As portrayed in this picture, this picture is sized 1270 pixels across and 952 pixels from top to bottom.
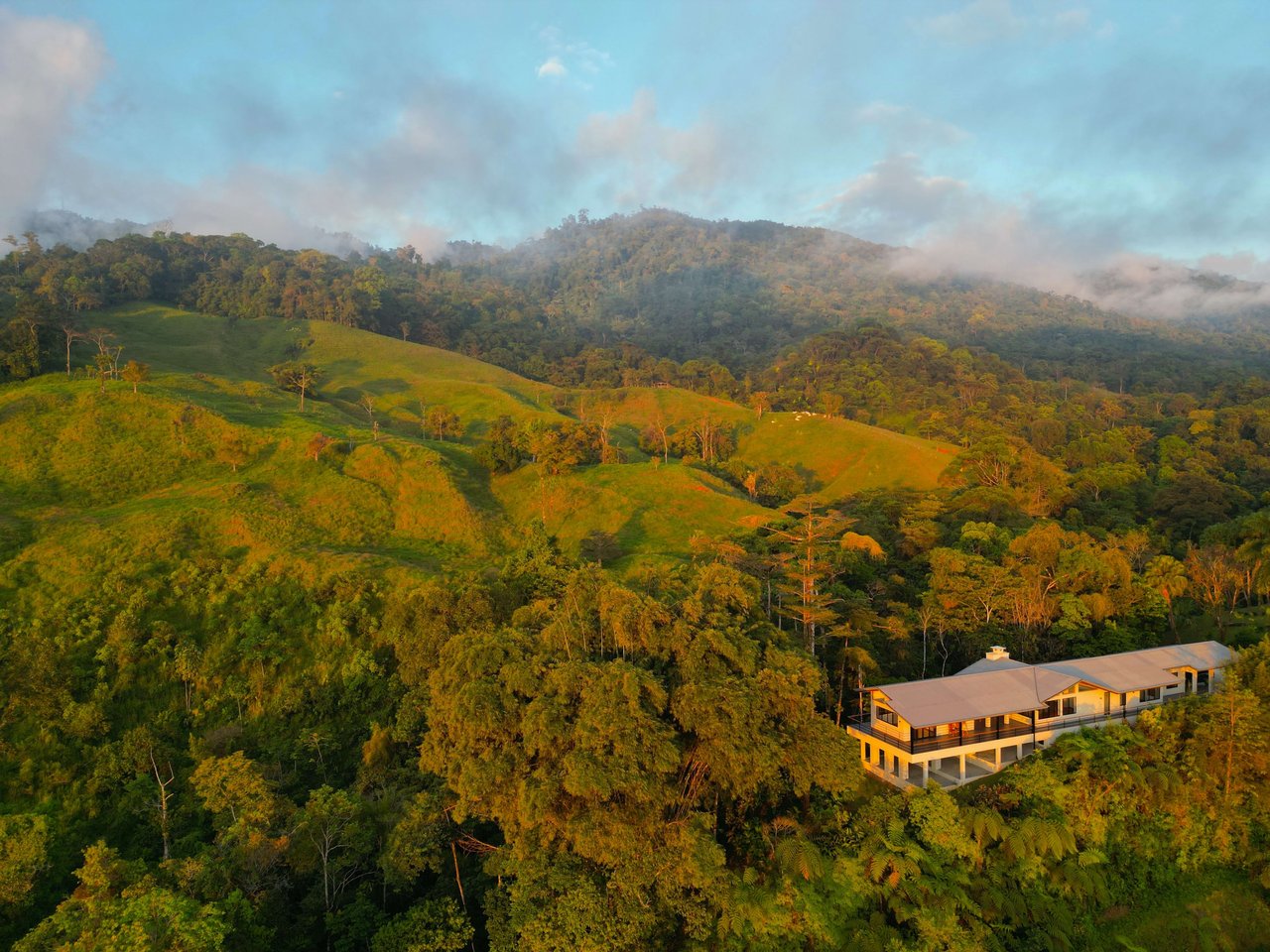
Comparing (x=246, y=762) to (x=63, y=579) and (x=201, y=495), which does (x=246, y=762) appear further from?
(x=201, y=495)

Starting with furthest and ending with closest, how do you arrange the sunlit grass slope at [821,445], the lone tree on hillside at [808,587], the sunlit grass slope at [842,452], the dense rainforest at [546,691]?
the sunlit grass slope at [821,445] → the sunlit grass slope at [842,452] → the lone tree on hillside at [808,587] → the dense rainforest at [546,691]

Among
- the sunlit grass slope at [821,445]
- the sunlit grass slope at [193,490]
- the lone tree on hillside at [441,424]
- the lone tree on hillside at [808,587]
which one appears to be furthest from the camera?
the sunlit grass slope at [821,445]

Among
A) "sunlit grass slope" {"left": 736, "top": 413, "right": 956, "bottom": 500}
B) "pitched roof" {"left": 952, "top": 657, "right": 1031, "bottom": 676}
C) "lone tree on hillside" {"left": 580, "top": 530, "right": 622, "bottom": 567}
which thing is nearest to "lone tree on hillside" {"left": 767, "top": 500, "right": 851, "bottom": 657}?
"pitched roof" {"left": 952, "top": 657, "right": 1031, "bottom": 676}

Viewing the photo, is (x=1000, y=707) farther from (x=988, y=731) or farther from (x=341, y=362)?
(x=341, y=362)

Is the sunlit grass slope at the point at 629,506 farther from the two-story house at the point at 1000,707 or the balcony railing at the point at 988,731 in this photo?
the two-story house at the point at 1000,707

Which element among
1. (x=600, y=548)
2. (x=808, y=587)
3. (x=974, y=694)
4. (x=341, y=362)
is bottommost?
(x=974, y=694)

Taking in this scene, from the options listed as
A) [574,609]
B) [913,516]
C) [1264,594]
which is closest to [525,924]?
[574,609]

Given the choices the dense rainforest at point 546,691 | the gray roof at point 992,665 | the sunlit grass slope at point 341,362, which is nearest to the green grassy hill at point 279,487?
the dense rainforest at point 546,691

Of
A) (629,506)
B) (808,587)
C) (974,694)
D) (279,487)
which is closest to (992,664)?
(974,694)
